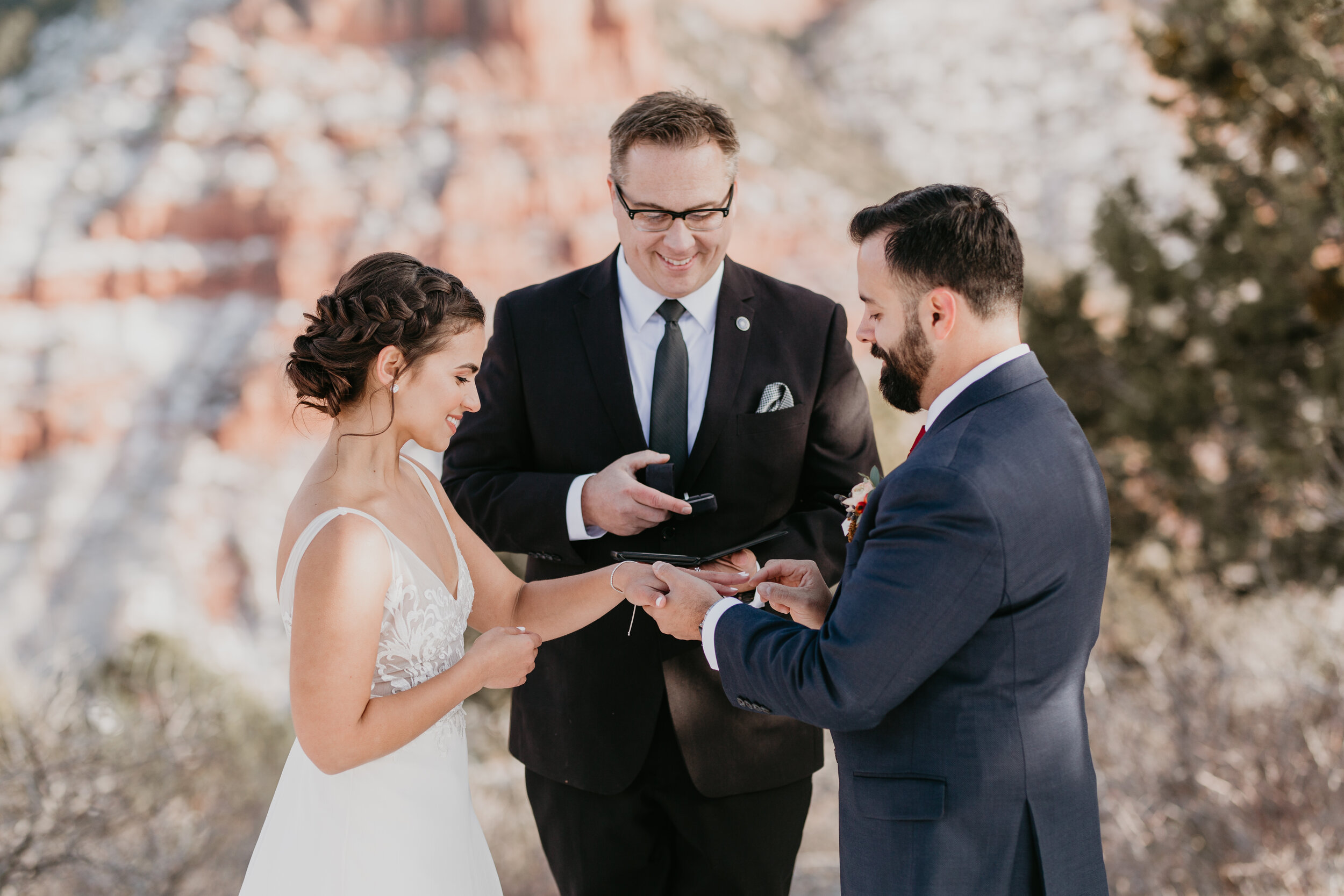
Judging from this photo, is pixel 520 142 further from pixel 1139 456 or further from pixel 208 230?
pixel 1139 456

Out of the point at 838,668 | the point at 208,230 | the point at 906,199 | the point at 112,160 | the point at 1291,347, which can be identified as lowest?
the point at 208,230

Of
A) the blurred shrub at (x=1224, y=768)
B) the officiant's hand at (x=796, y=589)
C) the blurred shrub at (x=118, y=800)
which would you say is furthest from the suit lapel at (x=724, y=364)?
the blurred shrub at (x=118, y=800)

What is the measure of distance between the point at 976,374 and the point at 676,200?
1027 millimetres

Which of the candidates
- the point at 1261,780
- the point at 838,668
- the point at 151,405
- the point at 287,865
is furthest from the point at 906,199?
the point at 151,405

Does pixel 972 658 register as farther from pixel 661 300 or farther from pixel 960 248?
pixel 661 300

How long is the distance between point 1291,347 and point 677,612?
799 cm

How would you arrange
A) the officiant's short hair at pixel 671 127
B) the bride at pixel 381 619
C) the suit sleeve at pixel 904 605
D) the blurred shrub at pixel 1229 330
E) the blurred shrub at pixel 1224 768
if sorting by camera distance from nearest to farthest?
the suit sleeve at pixel 904 605
the bride at pixel 381 619
the officiant's short hair at pixel 671 127
the blurred shrub at pixel 1224 768
the blurred shrub at pixel 1229 330

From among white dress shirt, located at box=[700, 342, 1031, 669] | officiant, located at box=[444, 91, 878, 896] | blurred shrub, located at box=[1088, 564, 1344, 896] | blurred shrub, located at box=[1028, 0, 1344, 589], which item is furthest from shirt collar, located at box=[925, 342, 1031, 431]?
blurred shrub, located at box=[1028, 0, 1344, 589]

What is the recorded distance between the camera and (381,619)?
2082 mm

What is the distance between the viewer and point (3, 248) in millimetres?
44938

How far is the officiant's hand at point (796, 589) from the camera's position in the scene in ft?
7.38

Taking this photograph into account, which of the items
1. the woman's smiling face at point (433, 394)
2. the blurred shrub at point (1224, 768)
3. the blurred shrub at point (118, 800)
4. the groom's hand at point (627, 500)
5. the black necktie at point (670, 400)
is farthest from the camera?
the blurred shrub at point (118, 800)

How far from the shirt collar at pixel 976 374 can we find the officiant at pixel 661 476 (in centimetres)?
73

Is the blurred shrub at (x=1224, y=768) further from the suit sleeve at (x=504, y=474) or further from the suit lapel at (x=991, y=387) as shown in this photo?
the suit sleeve at (x=504, y=474)
